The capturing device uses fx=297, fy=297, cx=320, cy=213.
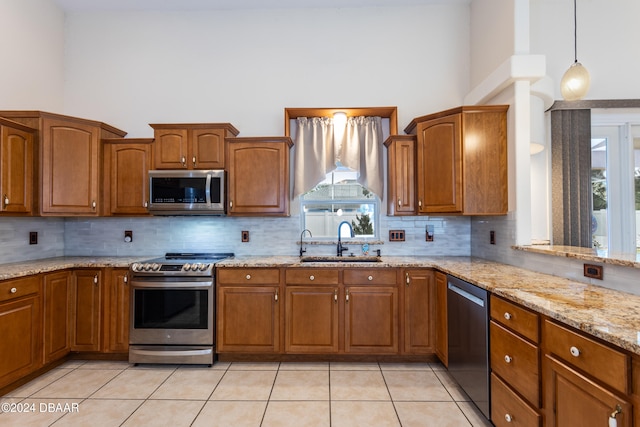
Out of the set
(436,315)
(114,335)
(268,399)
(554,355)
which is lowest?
(268,399)

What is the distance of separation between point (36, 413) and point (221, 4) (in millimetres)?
3997

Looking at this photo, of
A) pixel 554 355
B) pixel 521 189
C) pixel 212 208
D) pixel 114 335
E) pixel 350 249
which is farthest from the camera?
pixel 350 249

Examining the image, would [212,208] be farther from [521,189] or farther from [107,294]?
[521,189]

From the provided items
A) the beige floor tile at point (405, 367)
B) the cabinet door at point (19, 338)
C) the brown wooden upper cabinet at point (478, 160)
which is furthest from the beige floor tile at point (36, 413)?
the brown wooden upper cabinet at point (478, 160)

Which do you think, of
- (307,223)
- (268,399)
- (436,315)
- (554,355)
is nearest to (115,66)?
(307,223)

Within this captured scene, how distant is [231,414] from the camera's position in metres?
1.99

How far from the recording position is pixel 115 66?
11.3 ft

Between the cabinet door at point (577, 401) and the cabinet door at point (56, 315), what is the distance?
3.48 metres

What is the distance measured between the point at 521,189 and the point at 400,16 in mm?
2344

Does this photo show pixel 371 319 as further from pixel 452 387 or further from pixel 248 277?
pixel 248 277

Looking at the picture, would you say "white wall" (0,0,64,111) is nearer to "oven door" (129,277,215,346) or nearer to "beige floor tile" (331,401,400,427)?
"oven door" (129,277,215,346)

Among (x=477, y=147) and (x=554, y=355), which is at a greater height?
(x=477, y=147)

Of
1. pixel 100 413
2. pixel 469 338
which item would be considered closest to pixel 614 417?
pixel 469 338

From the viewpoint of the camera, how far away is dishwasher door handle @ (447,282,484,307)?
6.15ft
